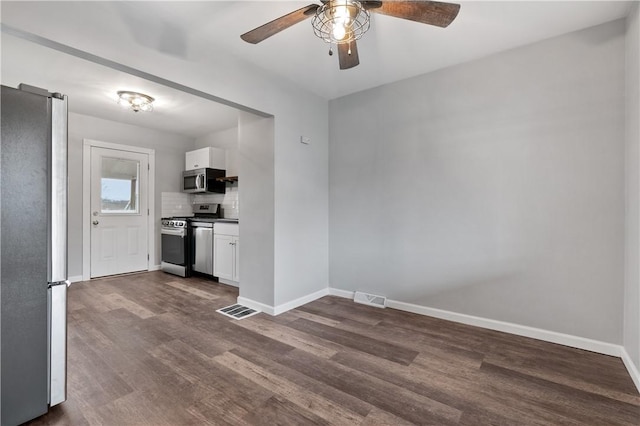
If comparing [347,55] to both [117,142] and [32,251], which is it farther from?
[117,142]

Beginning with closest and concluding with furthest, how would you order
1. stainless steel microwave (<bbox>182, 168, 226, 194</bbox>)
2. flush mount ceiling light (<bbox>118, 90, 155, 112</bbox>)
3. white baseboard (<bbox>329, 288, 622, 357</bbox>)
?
white baseboard (<bbox>329, 288, 622, 357</bbox>)
flush mount ceiling light (<bbox>118, 90, 155, 112</bbox>)
stainless steel microwave (<bbox>182, 168, 226, 194</bbox>)

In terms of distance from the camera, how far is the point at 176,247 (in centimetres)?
482

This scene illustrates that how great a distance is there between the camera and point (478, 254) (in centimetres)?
277

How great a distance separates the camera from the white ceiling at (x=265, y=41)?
1.86 m

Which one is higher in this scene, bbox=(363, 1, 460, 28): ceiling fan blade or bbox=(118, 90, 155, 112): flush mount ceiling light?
bbox=(118, 90, 155, 112): flush mount ceiling light

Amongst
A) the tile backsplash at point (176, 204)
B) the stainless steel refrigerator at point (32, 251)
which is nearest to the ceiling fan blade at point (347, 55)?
the stainless steel refrigerator at point (32, 251)

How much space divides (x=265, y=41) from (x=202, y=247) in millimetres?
3171

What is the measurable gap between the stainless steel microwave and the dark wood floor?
254 cm

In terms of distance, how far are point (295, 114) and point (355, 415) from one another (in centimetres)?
286

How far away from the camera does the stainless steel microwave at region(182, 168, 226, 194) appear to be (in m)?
5.05

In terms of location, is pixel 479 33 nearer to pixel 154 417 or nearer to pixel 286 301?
pixel 286 301

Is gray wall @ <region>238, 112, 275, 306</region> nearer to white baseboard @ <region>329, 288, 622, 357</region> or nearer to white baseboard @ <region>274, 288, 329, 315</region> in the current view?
white baseboard @ <region>274, 288, 329, 315</region>

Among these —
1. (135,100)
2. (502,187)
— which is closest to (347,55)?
(502,187)

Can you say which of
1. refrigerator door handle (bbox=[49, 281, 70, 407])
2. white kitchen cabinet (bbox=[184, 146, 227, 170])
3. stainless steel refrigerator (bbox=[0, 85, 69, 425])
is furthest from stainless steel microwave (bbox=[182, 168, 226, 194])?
refrigerator door handle (bbox=[49, 281, 70, 407])
